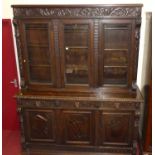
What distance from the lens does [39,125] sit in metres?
2.79

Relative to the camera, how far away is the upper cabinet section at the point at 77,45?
8.15 ft

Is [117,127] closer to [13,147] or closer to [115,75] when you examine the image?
[115,75]

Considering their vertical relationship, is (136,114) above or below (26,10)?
below

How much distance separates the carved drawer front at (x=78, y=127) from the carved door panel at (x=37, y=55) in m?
0.50

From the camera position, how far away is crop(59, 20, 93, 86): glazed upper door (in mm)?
2570

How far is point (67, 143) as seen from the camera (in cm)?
282

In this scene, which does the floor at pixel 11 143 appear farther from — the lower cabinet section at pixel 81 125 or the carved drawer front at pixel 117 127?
the carved drawer front at pixel 117 127

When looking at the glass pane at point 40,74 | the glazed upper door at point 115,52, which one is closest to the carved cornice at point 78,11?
the glazed upper door at point 115,52

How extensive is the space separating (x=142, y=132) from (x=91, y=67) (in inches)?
50.4

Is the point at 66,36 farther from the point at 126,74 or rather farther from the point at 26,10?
the point at 126,74

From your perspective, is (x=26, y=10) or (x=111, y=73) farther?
(x=111, y=73)

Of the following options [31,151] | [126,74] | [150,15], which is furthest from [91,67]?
[31,151]

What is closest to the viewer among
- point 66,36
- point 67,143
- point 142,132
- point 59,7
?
point 59,7
